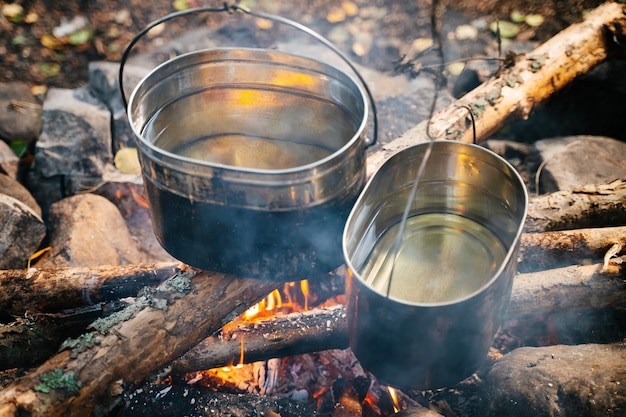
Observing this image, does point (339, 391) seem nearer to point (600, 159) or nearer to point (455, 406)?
point (455, 406)

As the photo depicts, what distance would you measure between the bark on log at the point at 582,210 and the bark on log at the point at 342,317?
A: 1.08 ft

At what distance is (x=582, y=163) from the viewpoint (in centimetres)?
375

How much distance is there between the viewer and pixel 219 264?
2.45m

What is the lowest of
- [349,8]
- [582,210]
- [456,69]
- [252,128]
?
[582,210]


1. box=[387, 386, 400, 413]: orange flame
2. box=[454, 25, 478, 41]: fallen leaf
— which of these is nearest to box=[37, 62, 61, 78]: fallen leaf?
box=[454, 25, 478, 41]: fallen leaf

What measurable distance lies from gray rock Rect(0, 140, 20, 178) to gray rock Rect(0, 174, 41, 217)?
24 cm

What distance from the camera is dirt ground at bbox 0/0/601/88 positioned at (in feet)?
16.6

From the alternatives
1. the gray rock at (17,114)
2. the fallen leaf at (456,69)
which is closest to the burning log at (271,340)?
the gray rock at (17,114)

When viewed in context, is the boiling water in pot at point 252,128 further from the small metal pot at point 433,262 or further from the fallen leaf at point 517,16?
the fallen leaf at point 517,16

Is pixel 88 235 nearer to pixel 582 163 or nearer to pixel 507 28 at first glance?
pixel 582 163

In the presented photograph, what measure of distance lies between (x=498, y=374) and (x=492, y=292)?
64cm

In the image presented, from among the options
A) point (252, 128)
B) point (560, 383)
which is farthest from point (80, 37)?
point (560, 383)

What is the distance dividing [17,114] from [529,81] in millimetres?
3752

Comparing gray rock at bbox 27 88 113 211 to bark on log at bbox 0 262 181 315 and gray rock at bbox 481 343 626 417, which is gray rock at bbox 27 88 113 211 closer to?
bark on log at bbox 0 262 181 315
